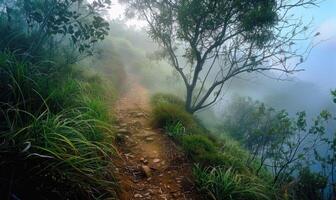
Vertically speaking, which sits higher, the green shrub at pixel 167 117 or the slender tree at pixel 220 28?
the slender tree at pixel 220 28

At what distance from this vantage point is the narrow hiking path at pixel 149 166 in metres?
4.38

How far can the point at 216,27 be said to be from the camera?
9234 millimetres

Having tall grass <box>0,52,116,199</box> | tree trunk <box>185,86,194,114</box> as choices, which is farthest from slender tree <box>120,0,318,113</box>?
tall grass <box>0,52,116,199</box>

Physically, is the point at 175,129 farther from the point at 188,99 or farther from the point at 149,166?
the point at 188,99

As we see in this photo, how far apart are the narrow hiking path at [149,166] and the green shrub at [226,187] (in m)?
0.21

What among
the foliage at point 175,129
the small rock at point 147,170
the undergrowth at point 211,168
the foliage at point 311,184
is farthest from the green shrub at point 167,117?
the foliage at point 311,184

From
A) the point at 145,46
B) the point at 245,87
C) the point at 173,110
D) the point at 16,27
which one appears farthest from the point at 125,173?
the point at 245,87

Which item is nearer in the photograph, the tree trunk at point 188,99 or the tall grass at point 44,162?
the tall grass at point 44,162

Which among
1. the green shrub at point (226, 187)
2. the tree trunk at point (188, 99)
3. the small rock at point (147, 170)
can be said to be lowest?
the small rock at point (147, 170)

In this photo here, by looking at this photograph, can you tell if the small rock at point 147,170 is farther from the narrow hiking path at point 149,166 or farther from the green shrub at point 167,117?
the green shrub at point 167,117

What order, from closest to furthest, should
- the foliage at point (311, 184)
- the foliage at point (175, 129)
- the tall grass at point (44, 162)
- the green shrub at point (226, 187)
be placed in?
the tall grass at point (44, 162) → the green shrub at point (226, 187) → the foliage at point (175, 129) → the foliage at point (311, 184)

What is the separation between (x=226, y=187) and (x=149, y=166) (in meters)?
1.48

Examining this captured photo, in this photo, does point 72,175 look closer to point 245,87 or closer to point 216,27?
point 216,27

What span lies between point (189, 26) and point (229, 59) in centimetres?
195
